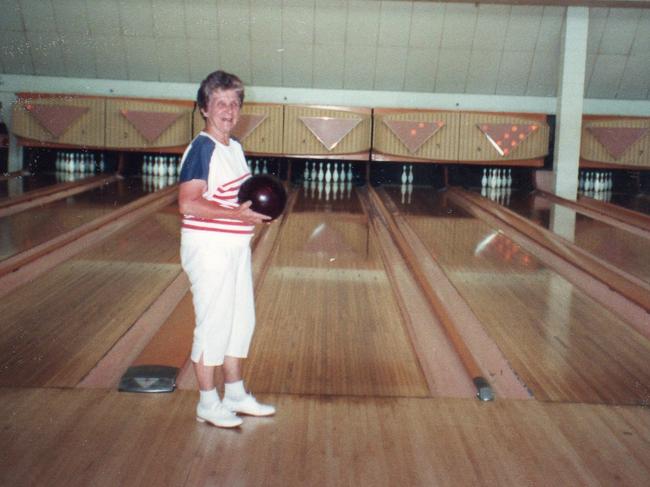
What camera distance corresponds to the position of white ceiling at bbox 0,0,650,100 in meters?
8.39

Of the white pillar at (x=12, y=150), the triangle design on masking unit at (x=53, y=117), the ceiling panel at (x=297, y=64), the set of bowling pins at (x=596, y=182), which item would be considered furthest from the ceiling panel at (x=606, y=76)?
the white pillar at (x=12, y=150)

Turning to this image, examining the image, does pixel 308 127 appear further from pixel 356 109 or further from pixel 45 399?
pixel 45 399

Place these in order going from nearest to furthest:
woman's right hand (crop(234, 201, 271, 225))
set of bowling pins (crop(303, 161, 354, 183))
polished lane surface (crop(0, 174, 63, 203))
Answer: woman's right hand (crop(234, 201, 271, 225)) < polished lane surface (crop(0, 174, 63, 203)) < set of bowling pins (crop(303, 161, 354, 183))

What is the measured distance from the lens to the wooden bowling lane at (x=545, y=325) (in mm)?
2592

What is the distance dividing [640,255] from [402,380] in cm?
286

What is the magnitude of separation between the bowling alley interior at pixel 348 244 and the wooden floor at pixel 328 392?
12 mm

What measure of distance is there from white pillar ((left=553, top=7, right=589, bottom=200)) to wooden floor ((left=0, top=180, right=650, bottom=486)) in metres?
4.05

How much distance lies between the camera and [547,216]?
652 cm

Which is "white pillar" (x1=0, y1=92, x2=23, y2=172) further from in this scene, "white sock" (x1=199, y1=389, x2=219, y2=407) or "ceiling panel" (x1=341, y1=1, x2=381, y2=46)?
"white sock" (x1=199, y1=389, x2=219, y2=407)

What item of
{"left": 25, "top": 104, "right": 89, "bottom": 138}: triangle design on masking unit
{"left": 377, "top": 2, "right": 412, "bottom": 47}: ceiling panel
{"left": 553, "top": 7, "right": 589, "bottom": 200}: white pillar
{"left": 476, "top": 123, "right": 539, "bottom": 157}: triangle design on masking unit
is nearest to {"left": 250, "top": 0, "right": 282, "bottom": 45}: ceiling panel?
{"left": 377, "top": 2, "right": 412, "bottom": 47}: ceiling panel

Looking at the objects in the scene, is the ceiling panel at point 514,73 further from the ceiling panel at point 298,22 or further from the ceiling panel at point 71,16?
the ceiling panel at point 71,16

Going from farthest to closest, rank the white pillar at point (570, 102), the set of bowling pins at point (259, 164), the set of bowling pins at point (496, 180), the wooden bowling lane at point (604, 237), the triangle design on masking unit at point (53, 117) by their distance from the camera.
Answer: the set of bowling pins at point (259, 164)
the set of bowling pins at point (496, 180)
the triangle design on masking unit at point (53, 117)
the white pillar at point (570, 102)
the wooden bowling lane at point (604, 237)

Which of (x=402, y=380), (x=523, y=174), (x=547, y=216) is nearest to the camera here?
(x=402, y=380)

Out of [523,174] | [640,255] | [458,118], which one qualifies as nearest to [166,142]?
[458,118]
